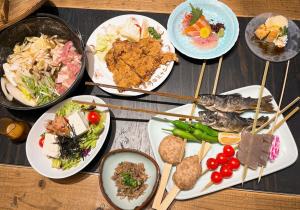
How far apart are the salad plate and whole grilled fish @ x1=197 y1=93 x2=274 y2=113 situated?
0.46 meters

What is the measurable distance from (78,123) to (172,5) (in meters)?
1.63

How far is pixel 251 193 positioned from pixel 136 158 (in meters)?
1.05

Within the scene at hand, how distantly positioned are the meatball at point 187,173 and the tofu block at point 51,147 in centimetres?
105

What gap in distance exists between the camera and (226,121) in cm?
271

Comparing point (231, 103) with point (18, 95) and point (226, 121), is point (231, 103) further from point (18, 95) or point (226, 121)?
point (18, 95)

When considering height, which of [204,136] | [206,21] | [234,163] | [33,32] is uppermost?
[206,21]

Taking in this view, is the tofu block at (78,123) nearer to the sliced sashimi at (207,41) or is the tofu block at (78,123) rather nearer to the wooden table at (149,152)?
the wooden table at (149,152)

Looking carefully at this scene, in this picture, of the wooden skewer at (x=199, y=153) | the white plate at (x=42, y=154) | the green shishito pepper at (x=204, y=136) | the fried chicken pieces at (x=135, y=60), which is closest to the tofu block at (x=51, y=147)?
the white plate at (x=42, y=154)

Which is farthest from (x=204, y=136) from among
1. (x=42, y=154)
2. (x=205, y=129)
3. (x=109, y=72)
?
(x=42, y=154)

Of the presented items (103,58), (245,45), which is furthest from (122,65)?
→ (245,45)

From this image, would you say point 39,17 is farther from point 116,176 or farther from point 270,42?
point 270,42

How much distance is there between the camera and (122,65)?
3.02 m

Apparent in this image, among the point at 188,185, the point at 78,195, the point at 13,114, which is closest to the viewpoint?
the point at 188,185

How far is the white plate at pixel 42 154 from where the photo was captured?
103 inches
